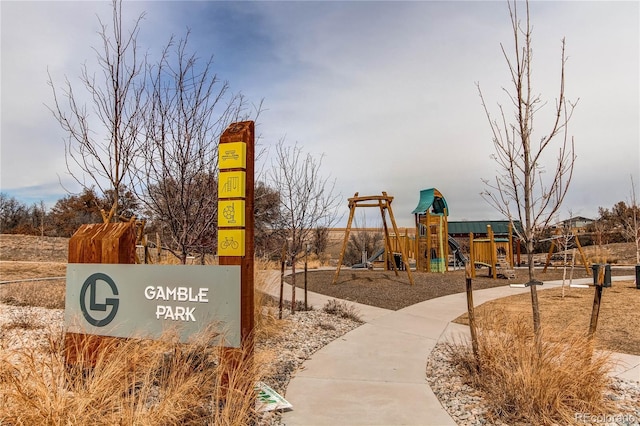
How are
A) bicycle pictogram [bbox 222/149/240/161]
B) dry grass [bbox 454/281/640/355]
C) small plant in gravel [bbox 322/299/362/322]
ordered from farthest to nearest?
small plant in gravel [bbox 322/299/362/322], dry grass [bbox 454/281/640/355], bicycle pictogram [bbox 222/149/240/161]

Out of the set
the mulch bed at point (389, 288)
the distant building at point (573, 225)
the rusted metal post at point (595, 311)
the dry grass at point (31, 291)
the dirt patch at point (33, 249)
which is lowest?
the mulch bed at point (389, 288)

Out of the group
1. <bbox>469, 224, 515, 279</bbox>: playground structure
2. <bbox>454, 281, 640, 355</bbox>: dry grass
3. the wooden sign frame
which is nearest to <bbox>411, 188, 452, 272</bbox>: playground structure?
<bbox>469, 224, 515, 279</bbox>: playground structure

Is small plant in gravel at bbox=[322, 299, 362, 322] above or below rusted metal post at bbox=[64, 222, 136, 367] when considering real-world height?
below

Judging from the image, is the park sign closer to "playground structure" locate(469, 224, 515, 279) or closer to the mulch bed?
the mulch bed

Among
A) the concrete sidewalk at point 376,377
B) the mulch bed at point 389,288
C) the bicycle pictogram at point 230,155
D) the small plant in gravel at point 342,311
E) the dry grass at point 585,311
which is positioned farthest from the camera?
the mulch bed at point 389,288

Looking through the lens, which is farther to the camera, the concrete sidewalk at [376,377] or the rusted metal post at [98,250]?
the rusted metal post at [98,250]

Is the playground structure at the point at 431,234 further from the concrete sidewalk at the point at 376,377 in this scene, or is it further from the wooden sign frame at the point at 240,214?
the wooden sign frame at the point at 240,214

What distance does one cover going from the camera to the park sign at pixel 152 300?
372 cm

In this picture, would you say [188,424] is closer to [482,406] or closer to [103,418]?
[103,418]

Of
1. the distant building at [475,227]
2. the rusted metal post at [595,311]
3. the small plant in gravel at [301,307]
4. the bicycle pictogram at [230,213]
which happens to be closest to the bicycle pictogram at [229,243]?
the bicycle pictogram at [230,213]

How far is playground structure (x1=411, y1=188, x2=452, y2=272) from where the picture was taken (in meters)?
18.9

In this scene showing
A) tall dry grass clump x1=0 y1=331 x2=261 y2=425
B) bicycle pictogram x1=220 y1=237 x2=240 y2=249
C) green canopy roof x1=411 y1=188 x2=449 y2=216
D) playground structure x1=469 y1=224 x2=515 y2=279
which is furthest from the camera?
green canopy roof x1=411 y1=188 x2=449 y2=216

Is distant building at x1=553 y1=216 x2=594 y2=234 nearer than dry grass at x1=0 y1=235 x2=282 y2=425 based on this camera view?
No

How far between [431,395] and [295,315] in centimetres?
447
